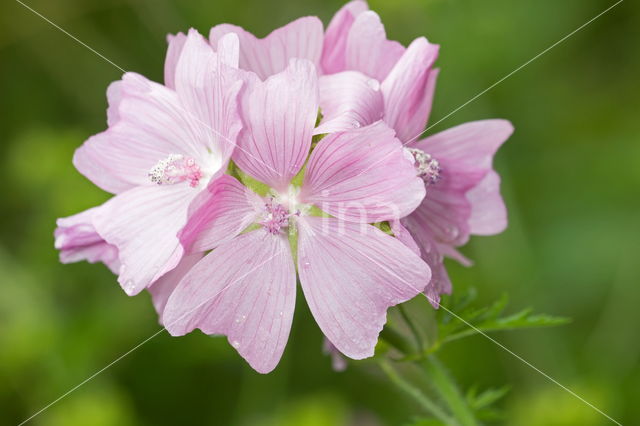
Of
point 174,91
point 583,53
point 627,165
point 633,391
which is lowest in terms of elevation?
point 633,391

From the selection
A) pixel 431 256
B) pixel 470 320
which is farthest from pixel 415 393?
pixel 431 256

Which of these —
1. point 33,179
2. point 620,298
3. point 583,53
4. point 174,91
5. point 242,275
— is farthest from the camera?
point 583,53

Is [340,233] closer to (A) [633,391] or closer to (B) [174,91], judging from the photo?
(B) [174,91]

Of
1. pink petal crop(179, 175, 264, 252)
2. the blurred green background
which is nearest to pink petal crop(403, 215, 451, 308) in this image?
pink petal crop(179, 175, 264, 252)

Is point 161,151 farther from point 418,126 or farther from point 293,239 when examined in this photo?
point 418,126

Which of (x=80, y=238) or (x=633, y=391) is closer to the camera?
(x=80, y=238)

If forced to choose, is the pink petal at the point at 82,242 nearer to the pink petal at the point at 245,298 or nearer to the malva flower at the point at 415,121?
the pink petal at the point at 245,298

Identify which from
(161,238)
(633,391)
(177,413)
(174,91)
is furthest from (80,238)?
Answer: (633,391)

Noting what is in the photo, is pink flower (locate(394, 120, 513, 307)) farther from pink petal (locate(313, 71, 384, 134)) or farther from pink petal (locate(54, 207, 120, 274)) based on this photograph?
pink petal (locate(54, 207, 120, 274))
